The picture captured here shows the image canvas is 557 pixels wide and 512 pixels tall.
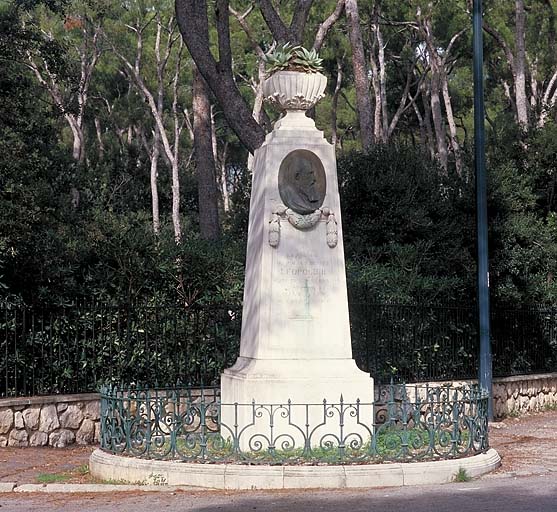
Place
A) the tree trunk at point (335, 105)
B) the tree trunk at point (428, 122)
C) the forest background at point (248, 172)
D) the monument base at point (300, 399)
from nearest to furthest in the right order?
the monument base at point (300, 399) → the forest background at point (248, 172) → the tree trunk at point (335, 105) → the tree trunk at point (428, 122)

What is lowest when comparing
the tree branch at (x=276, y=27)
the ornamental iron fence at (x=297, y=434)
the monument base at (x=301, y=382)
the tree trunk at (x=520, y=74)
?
the ornamental iron fence at (x=297, y=434)

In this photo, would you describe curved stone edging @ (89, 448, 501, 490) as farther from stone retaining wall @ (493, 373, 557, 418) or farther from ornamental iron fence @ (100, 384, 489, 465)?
stone retaining wall @ (493, 373, 557, 418)

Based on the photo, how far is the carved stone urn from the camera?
12.2 m

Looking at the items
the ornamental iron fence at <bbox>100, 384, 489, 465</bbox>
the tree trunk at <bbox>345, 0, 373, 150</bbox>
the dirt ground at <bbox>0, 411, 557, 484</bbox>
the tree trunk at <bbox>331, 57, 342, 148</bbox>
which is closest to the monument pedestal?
the ornamental iron fence at <bbox>100, 384, 489, 465</bbox>

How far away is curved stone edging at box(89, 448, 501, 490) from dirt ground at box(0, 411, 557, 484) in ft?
2.31

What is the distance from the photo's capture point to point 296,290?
1191cm

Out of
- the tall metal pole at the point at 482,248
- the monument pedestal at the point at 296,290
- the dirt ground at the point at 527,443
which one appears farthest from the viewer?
the tall metal pole at the point at 482,248

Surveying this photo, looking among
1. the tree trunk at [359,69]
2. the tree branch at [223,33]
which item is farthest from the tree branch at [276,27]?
the tree trunk at [359,69]

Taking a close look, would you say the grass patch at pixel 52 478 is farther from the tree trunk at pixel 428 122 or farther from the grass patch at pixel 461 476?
the tree trunk at pixel 428 122

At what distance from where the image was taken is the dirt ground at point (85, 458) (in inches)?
458

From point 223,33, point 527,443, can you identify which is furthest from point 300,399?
point 223,33

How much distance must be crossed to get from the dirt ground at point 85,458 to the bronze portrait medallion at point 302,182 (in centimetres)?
339

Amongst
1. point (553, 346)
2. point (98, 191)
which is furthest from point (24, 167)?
point (98, 191)

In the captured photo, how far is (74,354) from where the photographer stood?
1543 centimetres
